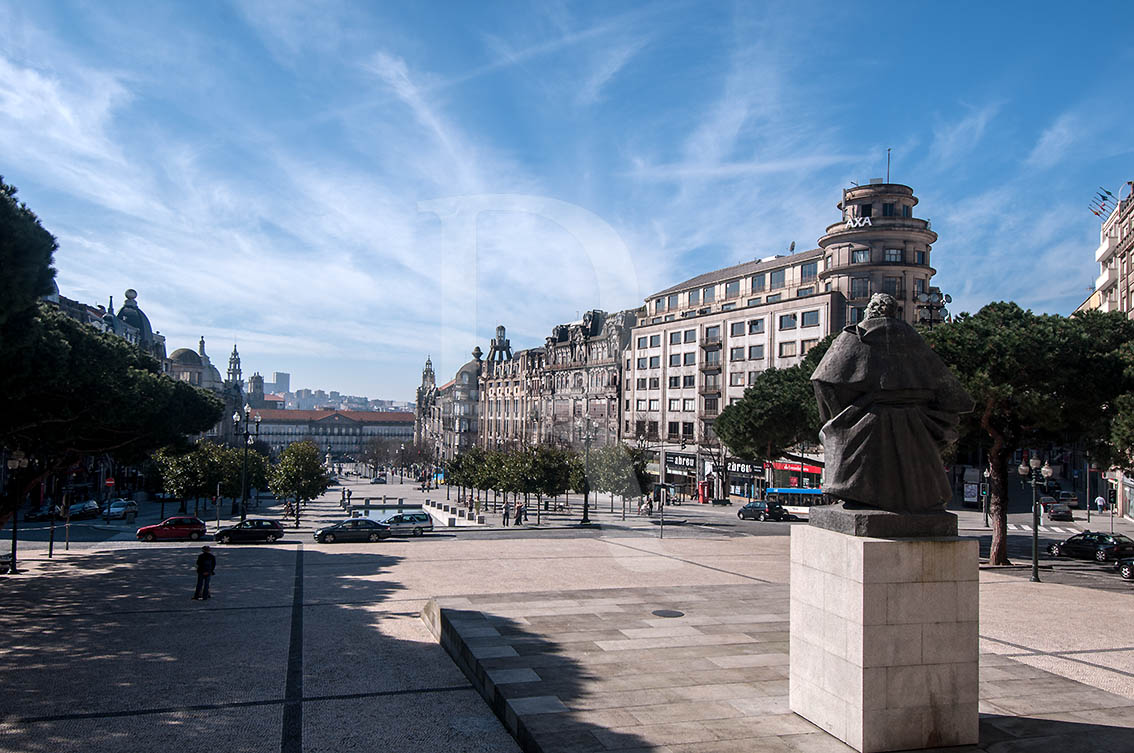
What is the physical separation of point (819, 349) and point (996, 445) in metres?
11.1

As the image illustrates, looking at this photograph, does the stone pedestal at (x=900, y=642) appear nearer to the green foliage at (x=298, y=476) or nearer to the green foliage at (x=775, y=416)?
the green foliage at (x=775, y=416)

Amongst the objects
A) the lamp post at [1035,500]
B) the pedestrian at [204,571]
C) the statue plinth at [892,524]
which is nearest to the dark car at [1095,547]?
the lamp post at [1035,500]

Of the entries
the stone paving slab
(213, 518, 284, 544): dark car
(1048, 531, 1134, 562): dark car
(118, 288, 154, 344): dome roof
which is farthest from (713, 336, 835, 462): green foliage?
(118, 288, 154, 344): dome roof

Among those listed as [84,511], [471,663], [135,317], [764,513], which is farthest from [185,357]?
[471,663]

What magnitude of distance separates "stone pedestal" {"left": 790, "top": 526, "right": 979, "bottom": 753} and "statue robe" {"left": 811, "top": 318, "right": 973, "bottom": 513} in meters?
0.60

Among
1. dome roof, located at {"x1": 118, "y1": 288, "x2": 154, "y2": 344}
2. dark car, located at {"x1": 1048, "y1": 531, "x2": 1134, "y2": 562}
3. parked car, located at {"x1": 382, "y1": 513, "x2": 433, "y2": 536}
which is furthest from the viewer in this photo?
dome roof, located at {"x1": 118, "y1": 288, "x2": 154, "y2": 344}

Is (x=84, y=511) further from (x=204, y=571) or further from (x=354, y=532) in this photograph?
(x=204, y=571)

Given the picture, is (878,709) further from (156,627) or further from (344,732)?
(156,627)

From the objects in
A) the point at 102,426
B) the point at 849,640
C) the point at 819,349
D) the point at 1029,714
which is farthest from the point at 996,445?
the point at 102,426

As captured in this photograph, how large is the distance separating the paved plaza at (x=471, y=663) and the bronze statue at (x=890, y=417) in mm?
2887

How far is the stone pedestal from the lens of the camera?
28.0ft

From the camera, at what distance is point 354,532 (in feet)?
121

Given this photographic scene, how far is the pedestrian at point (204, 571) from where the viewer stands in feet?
62.4

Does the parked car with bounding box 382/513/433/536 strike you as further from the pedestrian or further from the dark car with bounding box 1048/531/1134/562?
the dark car with bounding box 1048/531/1134/562
